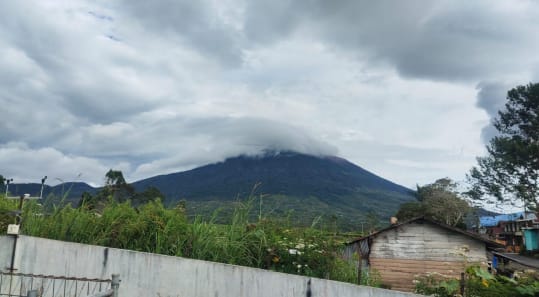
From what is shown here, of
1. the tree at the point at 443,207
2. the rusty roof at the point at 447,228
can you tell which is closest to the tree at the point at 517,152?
the tree at the point at 443,207

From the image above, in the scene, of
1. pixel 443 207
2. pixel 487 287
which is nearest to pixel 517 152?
pixel 443 207

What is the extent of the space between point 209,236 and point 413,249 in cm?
1179

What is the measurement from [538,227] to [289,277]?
138 feet

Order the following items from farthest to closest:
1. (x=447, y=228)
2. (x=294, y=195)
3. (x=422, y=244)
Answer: (x=294, y=195), (x=422, y=244), (x=447, y=228)

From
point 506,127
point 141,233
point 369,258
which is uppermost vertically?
point 506,127

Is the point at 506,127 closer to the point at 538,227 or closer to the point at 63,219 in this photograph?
the point at 538,227

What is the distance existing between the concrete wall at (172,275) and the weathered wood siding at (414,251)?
1074cm

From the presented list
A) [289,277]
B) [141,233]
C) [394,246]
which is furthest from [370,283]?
[394,246]

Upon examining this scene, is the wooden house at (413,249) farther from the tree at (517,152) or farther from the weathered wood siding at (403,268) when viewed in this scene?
the tree at (517,152)

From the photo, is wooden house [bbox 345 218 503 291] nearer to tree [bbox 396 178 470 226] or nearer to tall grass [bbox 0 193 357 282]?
tall grass [bbox 0 193 357 282]

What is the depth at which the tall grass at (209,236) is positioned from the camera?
5121 millimetres

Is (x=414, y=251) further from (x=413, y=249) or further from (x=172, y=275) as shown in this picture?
(x=172, y=275)

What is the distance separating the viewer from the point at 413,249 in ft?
48.6

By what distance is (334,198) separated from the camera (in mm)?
132875
